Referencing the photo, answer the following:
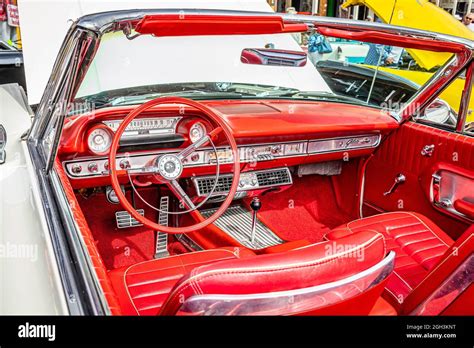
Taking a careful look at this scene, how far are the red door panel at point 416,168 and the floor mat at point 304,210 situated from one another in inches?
11.6

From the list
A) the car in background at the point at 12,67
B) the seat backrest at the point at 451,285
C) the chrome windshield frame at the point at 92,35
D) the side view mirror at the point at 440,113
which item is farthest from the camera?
the car in background at the point at 12,67

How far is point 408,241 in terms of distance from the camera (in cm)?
245

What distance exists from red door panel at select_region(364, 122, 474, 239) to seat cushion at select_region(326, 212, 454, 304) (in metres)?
0.18

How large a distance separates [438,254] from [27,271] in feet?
6.45

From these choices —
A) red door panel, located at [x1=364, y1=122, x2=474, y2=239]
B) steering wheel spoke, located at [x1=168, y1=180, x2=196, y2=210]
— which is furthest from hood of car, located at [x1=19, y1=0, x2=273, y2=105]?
red door panel, located at [x1=364, y1=122, x2=474, y2=239]

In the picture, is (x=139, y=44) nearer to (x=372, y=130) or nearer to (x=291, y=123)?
(x=291, y=123)

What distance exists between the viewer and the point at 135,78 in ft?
8.92

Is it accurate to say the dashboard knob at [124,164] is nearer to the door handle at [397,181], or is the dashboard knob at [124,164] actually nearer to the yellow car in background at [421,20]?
the door handle at [397,181]

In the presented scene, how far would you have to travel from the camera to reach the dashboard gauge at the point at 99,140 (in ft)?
7.31

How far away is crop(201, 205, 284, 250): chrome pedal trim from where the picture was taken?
3.01 metres

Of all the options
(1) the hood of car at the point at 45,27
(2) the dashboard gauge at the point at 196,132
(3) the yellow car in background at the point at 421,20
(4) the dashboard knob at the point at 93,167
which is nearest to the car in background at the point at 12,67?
(1) the hood of car at the point at 45,27

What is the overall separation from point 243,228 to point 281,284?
2.09 meters

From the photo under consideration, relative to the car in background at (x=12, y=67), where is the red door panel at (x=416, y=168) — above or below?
below
